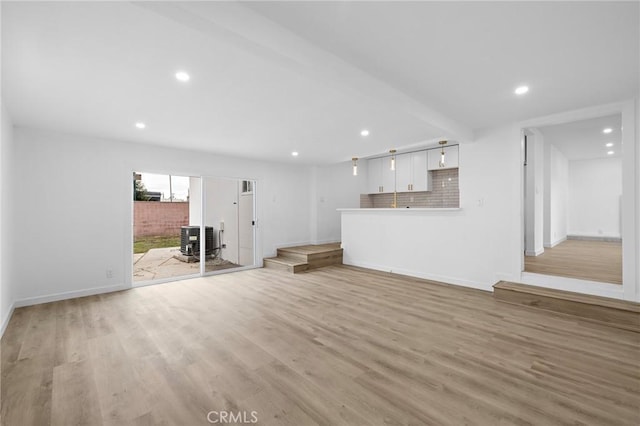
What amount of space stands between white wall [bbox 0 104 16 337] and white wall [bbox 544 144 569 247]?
930 centimetres

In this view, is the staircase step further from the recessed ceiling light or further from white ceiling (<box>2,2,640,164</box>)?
the recessed ceiling light

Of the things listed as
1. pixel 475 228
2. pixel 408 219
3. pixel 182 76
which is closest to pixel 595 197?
pixel 475 228

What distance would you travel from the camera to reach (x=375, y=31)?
75.9 inches

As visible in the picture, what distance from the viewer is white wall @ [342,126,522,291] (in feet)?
12.9

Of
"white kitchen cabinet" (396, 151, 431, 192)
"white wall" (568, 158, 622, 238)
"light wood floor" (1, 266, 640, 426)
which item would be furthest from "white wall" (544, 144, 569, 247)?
"light wood floor" (1, 266, 640, 426)

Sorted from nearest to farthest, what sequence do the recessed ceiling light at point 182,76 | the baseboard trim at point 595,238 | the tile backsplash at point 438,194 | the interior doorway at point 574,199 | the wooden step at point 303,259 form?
the recessed ceiling light at point 182,76 < the interior doorway at point 574,199 < the wooden step at point 303,259 < the tile backsplash at point 438,194 < the baseboard trim at point 595,238

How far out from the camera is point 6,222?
10.1 feet

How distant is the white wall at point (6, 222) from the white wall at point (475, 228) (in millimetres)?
5348

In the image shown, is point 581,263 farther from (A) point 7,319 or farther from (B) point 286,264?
(A) point 7,319

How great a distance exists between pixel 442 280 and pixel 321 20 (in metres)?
4.23

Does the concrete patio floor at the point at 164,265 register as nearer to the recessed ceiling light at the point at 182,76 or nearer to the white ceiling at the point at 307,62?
the white ceiling at the point at 307,62

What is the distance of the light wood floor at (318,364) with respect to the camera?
1658mm

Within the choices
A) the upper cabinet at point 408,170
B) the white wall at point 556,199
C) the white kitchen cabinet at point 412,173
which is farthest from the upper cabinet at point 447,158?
the white wall at point 556,199

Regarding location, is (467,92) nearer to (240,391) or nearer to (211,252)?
(240,391)
